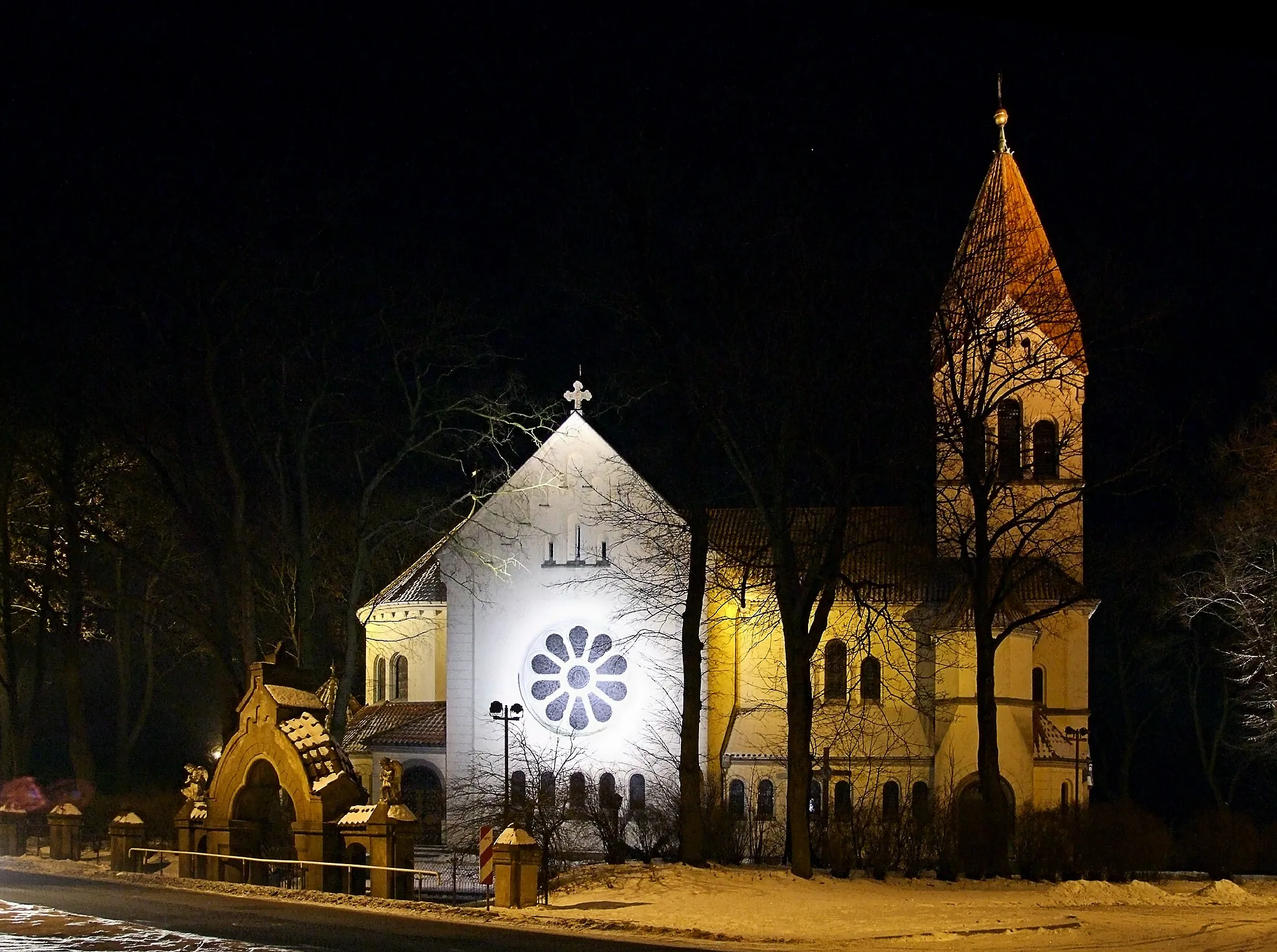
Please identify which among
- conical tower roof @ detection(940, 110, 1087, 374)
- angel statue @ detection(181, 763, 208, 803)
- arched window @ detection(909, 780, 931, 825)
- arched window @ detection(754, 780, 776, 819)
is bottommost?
arched window @ detection(754, 780, 776, 819)

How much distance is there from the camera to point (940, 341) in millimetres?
28828

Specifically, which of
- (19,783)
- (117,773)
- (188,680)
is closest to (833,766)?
(19,783)

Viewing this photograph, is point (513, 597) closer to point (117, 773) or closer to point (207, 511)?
point (207, 511)

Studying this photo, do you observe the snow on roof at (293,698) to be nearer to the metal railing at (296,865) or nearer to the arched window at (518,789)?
the metal railing at (296,865)

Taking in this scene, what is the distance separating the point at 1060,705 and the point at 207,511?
80.2ft

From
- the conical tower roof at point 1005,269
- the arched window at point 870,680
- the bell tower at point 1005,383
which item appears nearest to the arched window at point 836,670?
the arched window at point 870,680

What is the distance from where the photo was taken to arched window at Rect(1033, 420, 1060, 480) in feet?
139

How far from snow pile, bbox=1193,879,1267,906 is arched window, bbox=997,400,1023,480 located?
1582 cm

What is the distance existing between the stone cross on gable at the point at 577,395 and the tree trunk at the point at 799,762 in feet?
51.8

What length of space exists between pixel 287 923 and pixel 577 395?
24.6 m

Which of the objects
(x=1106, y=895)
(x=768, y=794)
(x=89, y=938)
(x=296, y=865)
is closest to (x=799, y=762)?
(x=1106, y=895)

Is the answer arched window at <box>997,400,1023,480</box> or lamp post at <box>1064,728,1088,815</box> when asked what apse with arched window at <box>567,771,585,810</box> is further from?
lamp post at <box>1064,728,1088,815</box>

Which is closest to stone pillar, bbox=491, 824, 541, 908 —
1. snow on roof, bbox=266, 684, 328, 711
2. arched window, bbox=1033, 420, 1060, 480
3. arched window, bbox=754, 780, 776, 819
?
snow on roof, bbox=266, 684, 328, 711

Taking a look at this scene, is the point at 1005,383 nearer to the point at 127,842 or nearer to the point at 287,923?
the point at 287,923
